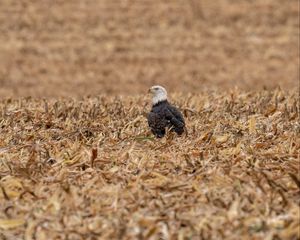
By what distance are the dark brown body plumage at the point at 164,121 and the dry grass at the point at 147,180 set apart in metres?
0.15

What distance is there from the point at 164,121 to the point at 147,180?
217cm

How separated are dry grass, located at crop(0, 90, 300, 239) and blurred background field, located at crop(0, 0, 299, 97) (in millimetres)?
15975

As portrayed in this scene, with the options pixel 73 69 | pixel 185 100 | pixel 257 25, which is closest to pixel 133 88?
pixel 73 69

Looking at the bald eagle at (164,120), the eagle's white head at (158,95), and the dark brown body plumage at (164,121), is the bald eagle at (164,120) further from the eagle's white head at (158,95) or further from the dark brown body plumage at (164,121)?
the eagle's white head at (158,95)

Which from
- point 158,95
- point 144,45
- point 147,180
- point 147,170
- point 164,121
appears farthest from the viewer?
point 144,45

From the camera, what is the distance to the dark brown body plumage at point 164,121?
336 inches

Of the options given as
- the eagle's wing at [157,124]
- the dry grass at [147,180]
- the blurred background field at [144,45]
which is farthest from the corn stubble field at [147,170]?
the blurred background field at [144,45]

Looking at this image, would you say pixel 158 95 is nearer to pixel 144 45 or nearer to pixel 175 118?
pixel 175 118

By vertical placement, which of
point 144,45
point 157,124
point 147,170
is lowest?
point 144,45

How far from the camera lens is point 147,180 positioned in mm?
6461

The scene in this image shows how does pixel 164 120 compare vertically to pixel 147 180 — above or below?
below

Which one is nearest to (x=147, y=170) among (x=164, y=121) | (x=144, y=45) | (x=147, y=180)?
(x=147, y=180)

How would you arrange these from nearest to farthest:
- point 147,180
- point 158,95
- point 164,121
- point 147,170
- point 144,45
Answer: point 147,180
point 147,170
point 164,121
point 158,95
point 144,45

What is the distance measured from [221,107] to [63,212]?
16.8 feet
